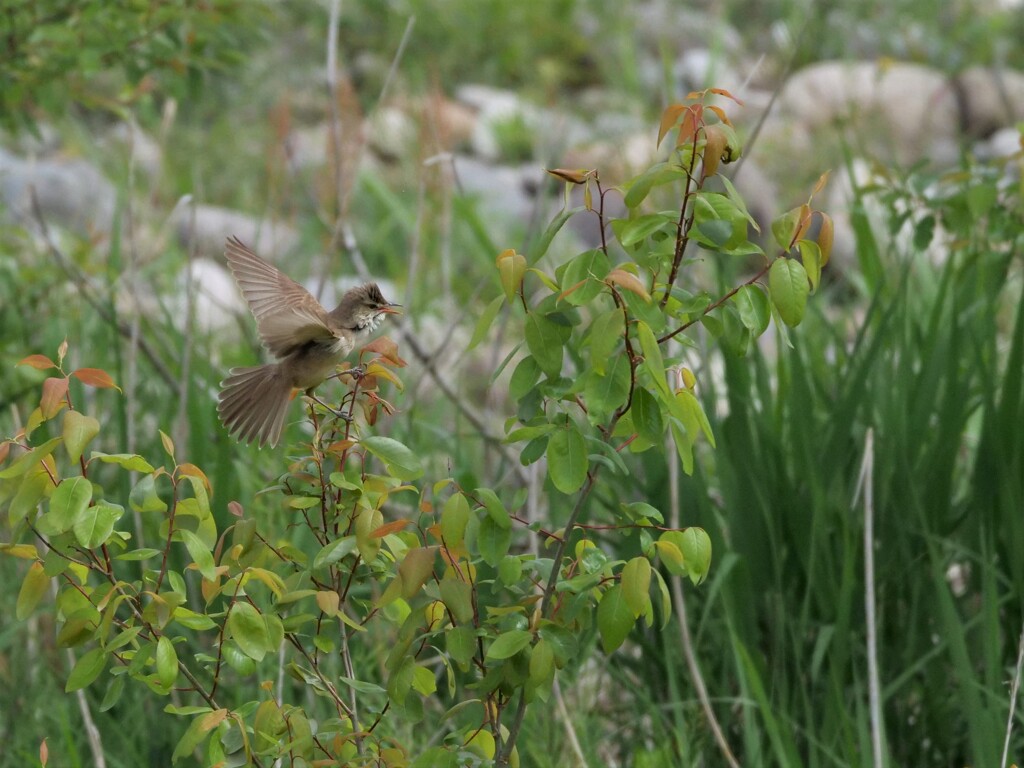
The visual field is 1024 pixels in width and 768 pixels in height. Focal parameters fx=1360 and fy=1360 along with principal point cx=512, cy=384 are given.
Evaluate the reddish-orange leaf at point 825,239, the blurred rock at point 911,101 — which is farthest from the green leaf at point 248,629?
the blurred rock at point 911,101

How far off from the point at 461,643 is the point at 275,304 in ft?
2.20

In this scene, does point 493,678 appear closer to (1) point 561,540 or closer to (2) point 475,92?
(1) point 561,540

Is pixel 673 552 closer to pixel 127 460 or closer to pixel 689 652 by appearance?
pixel 127 460

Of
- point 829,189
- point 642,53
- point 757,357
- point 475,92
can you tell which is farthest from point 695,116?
point 642,53

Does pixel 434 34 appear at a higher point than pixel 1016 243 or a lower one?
lower

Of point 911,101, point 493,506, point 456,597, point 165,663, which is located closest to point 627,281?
point 493,506

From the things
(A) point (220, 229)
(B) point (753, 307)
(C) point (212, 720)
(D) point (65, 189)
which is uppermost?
(B) point (753, 307)

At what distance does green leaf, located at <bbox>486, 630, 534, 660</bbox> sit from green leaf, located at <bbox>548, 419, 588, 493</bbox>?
0.17 metres

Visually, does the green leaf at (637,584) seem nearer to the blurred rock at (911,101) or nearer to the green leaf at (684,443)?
the green leaf at (684,443)

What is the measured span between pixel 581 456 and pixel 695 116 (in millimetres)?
341

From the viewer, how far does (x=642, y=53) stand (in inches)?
402

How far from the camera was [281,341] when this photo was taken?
1.75m

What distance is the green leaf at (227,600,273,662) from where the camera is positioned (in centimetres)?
139

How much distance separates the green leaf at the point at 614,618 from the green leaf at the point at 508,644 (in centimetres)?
8
